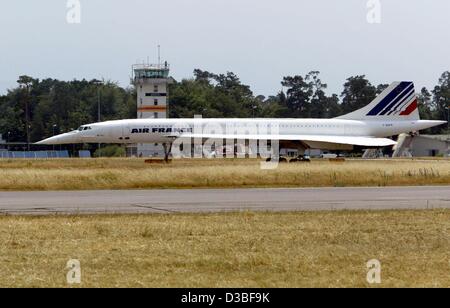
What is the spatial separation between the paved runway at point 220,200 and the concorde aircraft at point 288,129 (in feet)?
105

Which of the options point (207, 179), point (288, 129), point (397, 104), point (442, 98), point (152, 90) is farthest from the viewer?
point (442, 98)

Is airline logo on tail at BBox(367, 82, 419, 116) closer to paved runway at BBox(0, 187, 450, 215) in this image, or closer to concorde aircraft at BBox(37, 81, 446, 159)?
concorde aircraft at BBox(37, 81, 446, 159)

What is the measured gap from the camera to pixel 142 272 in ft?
36.1

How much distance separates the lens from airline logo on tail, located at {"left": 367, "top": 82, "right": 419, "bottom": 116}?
215 ft

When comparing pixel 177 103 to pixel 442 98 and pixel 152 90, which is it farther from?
pixel 442 98

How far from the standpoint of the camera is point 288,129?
61781mm

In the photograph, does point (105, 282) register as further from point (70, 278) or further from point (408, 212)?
point (408, 212)

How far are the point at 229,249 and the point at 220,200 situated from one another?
35.5ft

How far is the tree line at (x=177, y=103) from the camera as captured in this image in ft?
443

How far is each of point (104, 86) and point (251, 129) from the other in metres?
111

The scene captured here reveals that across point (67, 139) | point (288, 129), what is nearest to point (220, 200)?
point (288, 129)

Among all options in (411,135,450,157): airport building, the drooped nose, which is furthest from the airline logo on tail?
(411,135,450,157): airport building

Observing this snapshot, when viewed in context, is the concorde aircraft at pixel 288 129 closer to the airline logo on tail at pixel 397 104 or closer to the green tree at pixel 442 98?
the airline logo on tail at pixel 397 104

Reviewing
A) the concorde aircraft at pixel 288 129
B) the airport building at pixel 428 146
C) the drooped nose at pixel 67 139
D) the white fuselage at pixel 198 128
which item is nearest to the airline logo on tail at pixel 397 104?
the concorde aircraft at pixel 288 129
